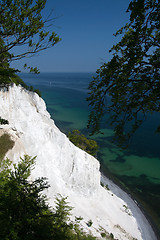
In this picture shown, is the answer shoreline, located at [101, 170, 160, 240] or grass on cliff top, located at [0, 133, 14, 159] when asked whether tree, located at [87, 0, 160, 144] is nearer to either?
grass on cliff top, located at [0, 133, 14, 159]

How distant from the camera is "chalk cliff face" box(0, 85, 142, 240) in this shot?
17047mm

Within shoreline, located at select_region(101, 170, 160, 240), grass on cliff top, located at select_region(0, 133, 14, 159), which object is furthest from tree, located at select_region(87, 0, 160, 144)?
shoreline, located at select_region(101, 170, 160, 240)

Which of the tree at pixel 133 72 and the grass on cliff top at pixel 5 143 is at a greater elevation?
the tree at pixel 133 72

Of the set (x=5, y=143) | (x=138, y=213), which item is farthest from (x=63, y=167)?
(x=138, y=213)

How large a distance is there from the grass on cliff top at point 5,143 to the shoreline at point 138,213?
68.3ft

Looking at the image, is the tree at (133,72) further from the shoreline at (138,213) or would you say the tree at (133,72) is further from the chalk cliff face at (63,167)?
the shoreline at (138,213)

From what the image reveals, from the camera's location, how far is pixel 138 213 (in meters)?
24.4

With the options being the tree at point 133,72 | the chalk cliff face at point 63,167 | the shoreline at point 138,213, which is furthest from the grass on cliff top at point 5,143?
the shoreline at point 138,213

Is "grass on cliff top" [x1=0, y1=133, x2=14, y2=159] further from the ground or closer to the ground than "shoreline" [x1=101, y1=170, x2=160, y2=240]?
further from the ground

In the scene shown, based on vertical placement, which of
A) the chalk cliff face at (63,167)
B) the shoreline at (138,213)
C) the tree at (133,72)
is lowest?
the shoreline at (138,213)

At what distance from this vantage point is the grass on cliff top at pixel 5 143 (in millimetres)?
13746

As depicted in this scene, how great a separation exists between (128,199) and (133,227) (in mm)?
6606

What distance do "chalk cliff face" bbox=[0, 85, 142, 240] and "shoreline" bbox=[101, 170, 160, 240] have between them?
1.26 m

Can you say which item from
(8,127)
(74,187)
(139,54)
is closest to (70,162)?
(74,187)
